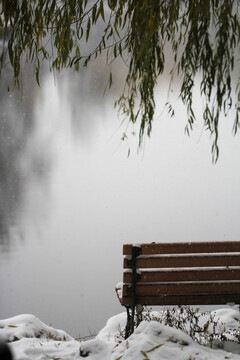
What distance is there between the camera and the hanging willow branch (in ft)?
8.35

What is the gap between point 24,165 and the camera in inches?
1563

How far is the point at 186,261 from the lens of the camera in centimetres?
298

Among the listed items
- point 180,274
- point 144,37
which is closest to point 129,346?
point 180,274

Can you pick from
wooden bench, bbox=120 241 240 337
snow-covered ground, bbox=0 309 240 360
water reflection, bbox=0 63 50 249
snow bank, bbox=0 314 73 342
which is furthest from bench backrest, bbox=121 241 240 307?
water reflection, bbox=0 63 50 249

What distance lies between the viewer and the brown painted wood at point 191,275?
9.85ft

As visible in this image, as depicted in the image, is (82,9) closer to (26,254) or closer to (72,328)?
(72,328)

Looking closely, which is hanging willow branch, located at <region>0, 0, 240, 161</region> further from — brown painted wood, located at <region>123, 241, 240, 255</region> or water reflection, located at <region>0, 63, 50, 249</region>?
water reflection, located at <region>0, 63, 50, 249</region>

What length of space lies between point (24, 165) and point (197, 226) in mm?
23520

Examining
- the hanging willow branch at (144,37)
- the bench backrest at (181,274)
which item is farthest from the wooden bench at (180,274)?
the hanging willow branch at (144,37)

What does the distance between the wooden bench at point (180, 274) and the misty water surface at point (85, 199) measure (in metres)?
0.80

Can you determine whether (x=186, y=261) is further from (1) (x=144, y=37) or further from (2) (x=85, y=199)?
(2) (x=85, y=199)

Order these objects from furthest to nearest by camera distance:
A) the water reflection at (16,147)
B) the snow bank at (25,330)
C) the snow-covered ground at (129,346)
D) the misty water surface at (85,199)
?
the water reflection at (16,147) → the misty water surface at (85,199) → the snow bank at (25,330) → the snow-covered ground at (129,346)

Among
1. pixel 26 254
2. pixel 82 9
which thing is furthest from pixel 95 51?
pixel 26 254

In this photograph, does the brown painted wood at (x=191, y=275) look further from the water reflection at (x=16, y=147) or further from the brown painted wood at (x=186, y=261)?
the water reflection at (x=16, y=147)
